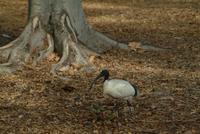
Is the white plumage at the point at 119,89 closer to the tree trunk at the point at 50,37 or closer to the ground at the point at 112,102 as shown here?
the ground at the point at 112,102

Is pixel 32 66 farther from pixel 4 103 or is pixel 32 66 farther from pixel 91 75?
pixel 4 103

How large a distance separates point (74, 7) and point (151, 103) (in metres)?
2.87

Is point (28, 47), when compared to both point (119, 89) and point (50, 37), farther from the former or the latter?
point (119, 89)

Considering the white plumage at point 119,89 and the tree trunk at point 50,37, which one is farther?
the tree trunk at point 50,37

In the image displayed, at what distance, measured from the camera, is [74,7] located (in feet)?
31.2

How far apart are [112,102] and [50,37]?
2534 mm

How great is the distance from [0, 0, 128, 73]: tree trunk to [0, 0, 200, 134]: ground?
31 cm

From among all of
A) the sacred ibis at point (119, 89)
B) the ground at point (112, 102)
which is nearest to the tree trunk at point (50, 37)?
the ground at point (112, 102)

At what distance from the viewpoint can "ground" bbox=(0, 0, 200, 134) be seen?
6591mm

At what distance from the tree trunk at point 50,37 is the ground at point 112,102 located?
31 cm

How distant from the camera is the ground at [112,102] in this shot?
659cm

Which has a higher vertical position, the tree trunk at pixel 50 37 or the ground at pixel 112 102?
the tree trunk at pixel 50 37

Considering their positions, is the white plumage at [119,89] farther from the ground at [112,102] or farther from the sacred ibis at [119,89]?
the ground at [112,102]

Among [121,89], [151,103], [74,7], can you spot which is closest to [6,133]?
[121,89]
